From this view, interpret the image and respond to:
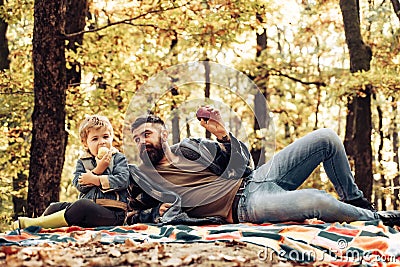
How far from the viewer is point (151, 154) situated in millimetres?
3896

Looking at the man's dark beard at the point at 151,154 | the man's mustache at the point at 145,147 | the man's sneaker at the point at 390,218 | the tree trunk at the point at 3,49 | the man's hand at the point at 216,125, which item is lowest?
the man's sneaker at the point at 390,218

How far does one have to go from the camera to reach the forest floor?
217cm

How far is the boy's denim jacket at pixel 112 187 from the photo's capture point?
372 centimetres

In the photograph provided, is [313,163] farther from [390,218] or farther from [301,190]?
[390,218]

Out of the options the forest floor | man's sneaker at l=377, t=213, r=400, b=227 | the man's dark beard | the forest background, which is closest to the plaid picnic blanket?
the forest floor

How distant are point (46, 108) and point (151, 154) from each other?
2.47m

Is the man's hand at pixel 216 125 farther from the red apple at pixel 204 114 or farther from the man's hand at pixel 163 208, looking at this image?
the man's hand at pixel 163 208

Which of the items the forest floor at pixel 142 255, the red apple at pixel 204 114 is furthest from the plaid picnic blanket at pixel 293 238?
the red apple at pixel 204 114

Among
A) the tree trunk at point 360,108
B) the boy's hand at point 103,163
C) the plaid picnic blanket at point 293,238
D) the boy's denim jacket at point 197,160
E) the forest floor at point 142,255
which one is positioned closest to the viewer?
the forest floor at point 142,255

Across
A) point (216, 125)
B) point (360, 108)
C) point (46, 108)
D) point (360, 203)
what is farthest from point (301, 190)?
point (360, 108)

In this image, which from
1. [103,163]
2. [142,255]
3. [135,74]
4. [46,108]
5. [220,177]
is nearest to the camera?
[142,255]

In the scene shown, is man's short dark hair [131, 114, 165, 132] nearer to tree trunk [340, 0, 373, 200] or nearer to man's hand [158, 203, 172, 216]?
man's hand [158, 203, 172, 216]

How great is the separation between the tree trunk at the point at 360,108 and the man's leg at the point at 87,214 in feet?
19.3

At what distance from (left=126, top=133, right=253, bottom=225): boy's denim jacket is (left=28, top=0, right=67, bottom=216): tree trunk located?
2.28 m
